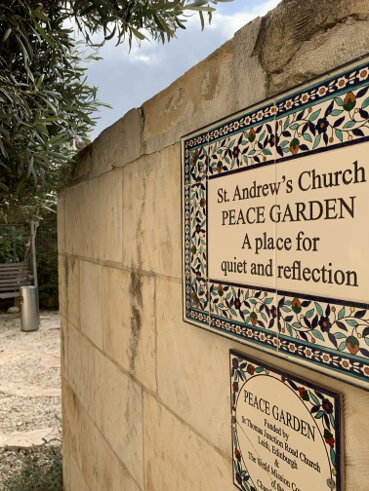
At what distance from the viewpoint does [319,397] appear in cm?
75

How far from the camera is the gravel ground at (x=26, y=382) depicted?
13.7ft

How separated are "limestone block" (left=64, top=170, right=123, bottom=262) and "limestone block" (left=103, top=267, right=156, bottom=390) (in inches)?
4.6

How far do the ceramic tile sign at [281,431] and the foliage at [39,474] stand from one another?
8.46ft

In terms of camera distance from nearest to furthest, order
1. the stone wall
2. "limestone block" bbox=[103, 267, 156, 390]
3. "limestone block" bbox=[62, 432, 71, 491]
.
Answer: the stone wall < "limestone block" bbox=[103, 267, 156, 390] < "limestone block" bbox=[62, 432, 71, 491]

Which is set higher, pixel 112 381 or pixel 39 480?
pixel 112 381

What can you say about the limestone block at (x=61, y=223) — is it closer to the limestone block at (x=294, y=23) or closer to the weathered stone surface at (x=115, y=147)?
the weathered stone surface at (x=115, y=147)

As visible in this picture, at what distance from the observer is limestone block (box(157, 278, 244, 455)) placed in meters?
1.04

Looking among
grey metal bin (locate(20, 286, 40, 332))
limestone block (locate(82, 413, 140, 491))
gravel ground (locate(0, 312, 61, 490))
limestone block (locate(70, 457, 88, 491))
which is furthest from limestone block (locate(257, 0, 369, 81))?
grey metal bin (locate(20, 286, 40, 332))

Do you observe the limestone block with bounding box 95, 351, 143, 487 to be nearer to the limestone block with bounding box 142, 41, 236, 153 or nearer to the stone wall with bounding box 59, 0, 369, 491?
the stone wall with bounding box 59, 0, 369, 491

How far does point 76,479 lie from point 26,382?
3.16 meters

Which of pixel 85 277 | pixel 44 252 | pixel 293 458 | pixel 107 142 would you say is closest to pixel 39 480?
pixel 85 277

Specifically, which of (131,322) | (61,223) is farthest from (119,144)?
(61,223)

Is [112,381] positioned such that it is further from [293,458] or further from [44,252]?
[44,252]

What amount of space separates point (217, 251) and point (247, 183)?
18 cm
